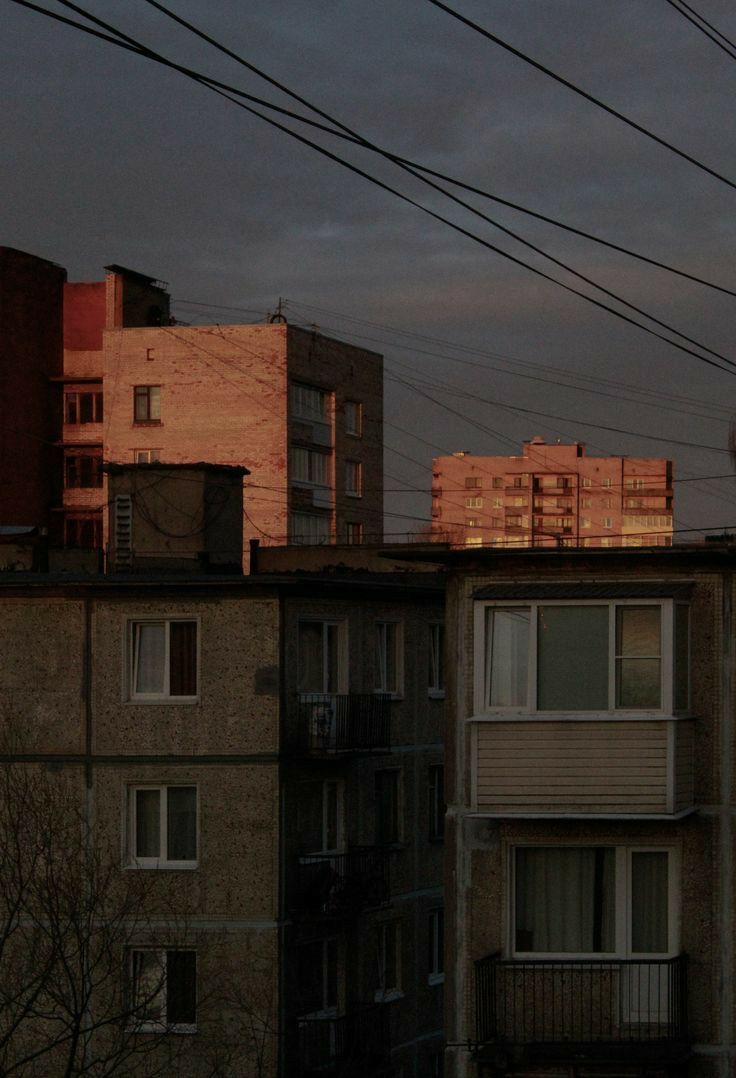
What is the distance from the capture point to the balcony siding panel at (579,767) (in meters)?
24.1

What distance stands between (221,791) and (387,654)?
544 centimetres

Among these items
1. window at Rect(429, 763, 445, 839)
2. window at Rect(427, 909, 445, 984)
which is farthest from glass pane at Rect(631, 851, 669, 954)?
window at Rect(427, 909, 445, 984)

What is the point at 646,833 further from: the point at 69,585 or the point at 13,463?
the point at 13,463

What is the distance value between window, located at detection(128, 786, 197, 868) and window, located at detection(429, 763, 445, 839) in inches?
273

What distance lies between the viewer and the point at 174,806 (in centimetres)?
3378

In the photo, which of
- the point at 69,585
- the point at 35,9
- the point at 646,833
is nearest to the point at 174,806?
the point at 69,585

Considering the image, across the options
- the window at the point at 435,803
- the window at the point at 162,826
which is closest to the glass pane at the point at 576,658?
the window at the point at 162,826

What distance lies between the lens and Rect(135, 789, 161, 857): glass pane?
33594 mm

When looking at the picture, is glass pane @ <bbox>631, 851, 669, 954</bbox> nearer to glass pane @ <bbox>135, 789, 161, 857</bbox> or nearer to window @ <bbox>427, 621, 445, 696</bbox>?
glass pane @ <bbox>135, 789, 161, 857</bbox>

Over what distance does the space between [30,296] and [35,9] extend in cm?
8439

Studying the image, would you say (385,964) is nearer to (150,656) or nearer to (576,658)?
(150,656)

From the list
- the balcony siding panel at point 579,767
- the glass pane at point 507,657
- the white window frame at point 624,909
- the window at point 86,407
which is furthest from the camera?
the window at point 86,407

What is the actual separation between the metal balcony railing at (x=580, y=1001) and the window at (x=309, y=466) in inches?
2893

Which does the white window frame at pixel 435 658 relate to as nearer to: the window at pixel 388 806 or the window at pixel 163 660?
the window at pixel 388 806
